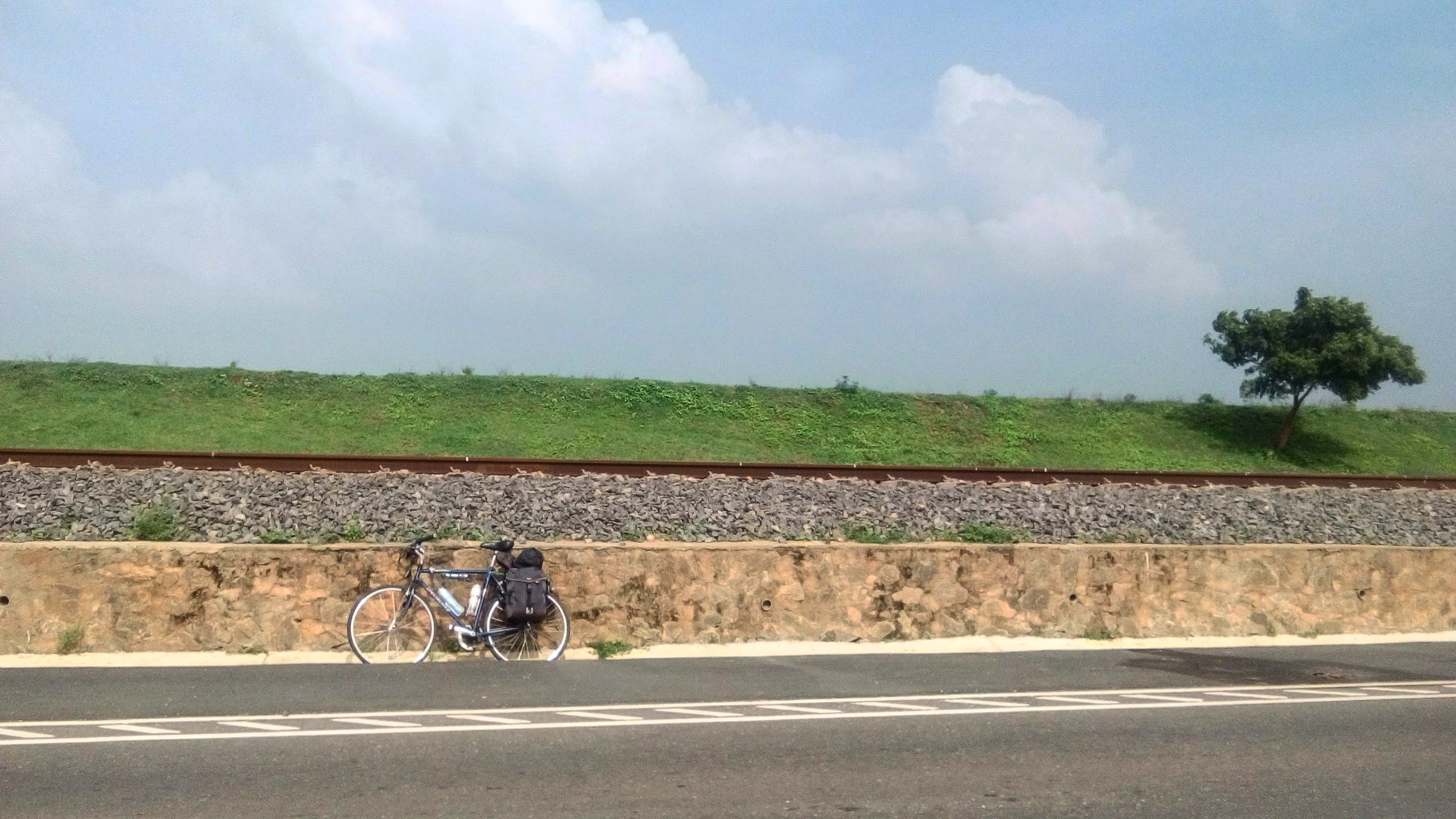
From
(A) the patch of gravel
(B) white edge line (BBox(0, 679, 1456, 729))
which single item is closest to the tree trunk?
(A) the patch of gravel

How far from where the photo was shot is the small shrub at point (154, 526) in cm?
1105

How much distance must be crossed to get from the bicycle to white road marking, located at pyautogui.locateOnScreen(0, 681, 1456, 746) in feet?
7.03

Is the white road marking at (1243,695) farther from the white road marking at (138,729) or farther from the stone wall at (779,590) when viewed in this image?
the white road marking at (138,729)

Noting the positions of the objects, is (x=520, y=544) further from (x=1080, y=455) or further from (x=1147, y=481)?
(x=1080, y=455)

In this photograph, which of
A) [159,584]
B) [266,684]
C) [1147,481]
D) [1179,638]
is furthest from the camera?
[1147,481]

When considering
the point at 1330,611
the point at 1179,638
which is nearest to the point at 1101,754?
the point at 1179,638

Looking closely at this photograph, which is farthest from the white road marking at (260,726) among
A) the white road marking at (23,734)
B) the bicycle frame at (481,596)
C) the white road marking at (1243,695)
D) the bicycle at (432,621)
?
the white road marking at (1243,695)

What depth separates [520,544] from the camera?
11.3 metres

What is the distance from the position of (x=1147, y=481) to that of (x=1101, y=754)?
14357 millimetres

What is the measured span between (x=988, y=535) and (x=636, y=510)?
12.8 feet

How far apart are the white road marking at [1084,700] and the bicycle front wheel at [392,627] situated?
5167mm

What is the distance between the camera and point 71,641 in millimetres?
9875

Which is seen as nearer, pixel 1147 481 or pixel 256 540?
pixel 256 540

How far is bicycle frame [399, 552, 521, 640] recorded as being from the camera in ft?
33.2
